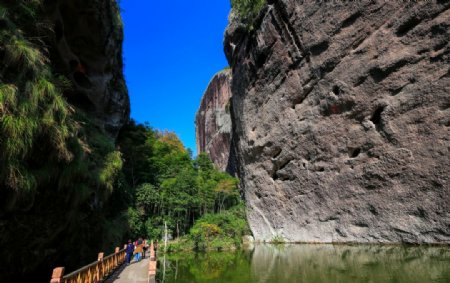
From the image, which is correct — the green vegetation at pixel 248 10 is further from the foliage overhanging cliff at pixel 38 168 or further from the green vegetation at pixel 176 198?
the green vegetation at pixel 176 198

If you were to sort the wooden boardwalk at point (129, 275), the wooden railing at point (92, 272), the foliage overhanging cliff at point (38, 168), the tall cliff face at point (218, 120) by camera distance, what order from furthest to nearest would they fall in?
the tall cliff face at point (218, 120)
the wooden boardwalk at point (129, 275)
the foliage overhanging cliff at point (38, 168)
the wooden railing at point (92, 272)

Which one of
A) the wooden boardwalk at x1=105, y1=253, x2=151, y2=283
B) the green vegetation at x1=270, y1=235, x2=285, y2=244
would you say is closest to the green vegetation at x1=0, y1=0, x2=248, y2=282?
the wooden boardwalk at x1=105, y1=253, x2=151, y2=283

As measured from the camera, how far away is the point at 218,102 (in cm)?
4841

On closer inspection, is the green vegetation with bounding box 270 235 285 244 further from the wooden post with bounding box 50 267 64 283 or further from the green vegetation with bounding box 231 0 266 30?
the wooden post with bounding box 50 267 64 283

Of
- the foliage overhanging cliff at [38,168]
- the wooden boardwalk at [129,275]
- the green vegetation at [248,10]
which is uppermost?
the green vegetation at [248,10]

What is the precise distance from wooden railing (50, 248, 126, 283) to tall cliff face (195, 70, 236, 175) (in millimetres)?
30056

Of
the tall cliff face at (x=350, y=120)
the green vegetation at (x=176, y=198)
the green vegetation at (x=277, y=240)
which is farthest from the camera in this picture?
the green vegetation at (x=176, y=198)

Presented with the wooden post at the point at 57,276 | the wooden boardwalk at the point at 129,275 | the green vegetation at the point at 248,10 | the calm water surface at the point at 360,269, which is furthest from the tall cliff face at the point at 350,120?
the wooden post at the point at 57,276

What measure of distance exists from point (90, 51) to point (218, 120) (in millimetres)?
30930

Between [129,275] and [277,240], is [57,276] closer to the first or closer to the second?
[129,275]

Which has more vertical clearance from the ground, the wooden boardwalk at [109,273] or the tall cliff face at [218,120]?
the tall cliff face at [218,120]

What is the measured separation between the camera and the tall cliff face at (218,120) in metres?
45.1

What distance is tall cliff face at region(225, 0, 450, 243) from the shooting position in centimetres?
1263

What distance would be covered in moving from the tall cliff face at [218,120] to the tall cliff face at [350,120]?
19.6 metres
